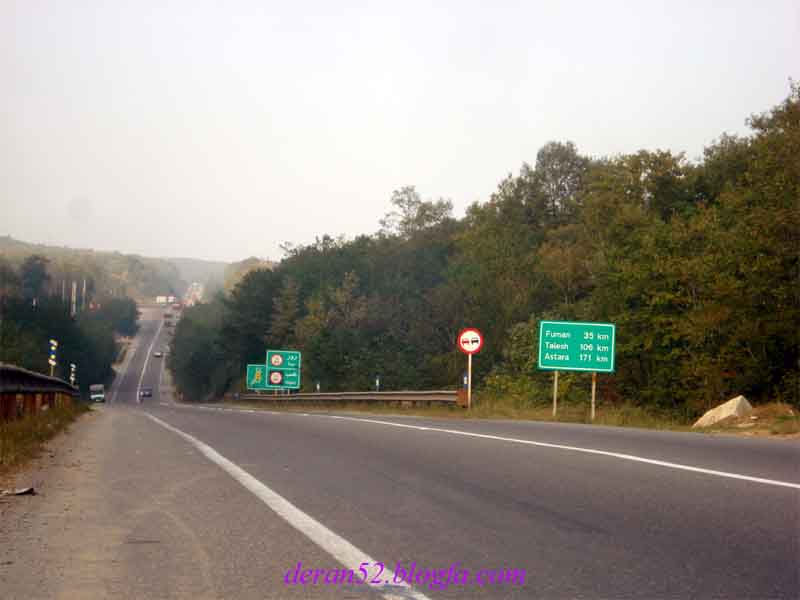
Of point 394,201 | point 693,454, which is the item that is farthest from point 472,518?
point 394,201

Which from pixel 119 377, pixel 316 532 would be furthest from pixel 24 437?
pixel 119 377

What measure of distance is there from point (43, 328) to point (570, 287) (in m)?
65.6

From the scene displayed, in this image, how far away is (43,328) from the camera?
109 meters

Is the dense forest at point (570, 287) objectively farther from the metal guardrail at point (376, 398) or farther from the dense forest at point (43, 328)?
the dense forest at point (43, 328)

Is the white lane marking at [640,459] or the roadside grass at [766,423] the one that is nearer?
the white lane marking at [640,459]

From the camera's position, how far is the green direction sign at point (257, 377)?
2390 inches

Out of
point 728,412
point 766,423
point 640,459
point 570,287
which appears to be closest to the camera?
point 640,459

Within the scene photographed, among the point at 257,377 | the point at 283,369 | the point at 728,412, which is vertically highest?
the point at 728,412

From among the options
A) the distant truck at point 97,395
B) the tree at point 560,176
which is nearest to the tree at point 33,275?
the distant truck at point 97,395

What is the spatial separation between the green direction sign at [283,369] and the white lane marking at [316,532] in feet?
164

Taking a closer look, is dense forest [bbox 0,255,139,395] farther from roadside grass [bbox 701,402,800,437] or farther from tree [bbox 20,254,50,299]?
roadside grass [bbox 701,402,800,437]

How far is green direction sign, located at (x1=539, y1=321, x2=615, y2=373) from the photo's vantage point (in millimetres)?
26125

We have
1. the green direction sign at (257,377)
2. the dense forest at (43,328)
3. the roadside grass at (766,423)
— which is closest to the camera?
the roadside grass at (766,423)

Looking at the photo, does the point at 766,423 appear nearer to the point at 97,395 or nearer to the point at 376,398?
the point at 376,398
